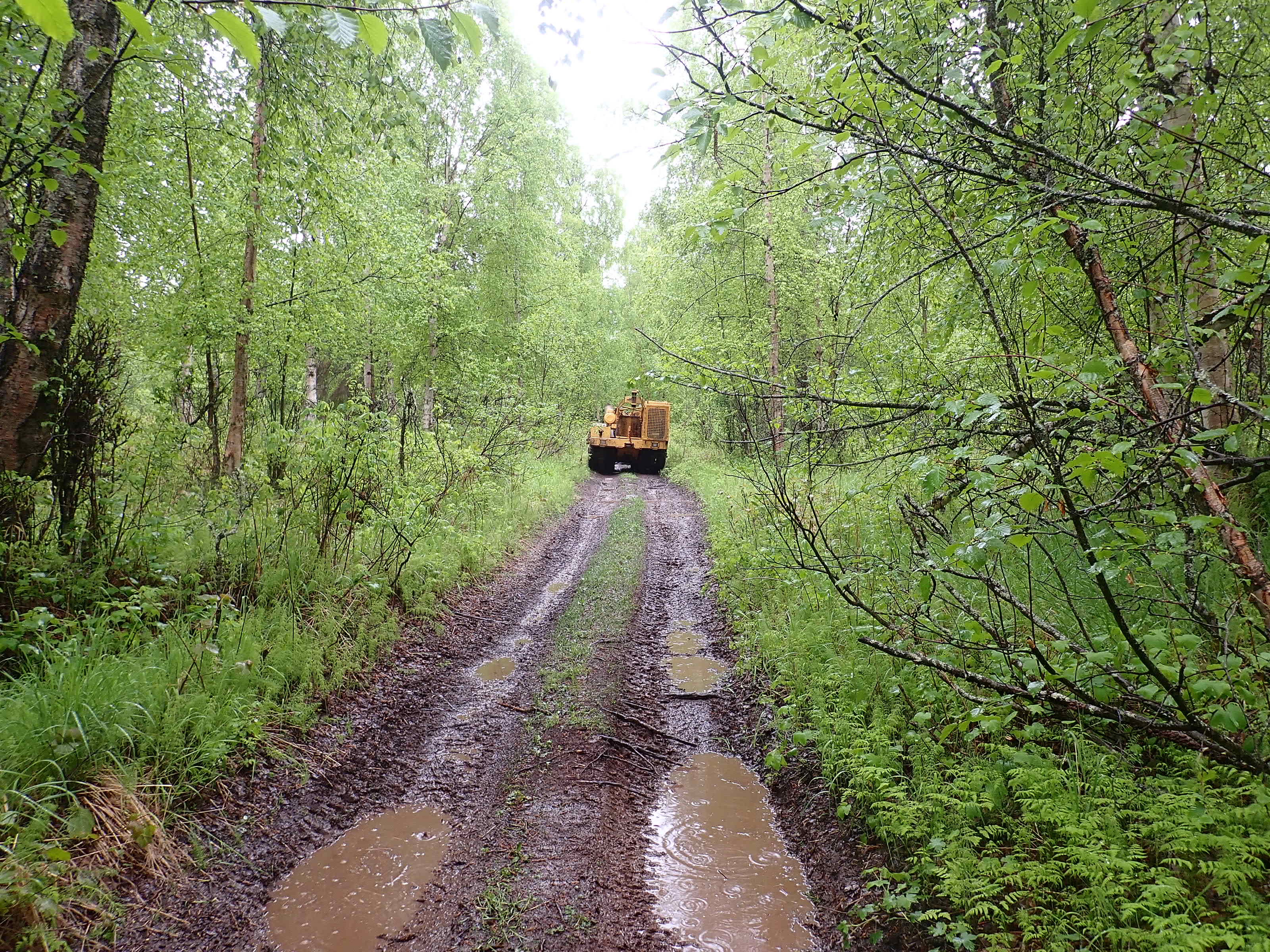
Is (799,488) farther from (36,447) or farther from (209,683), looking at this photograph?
(36,447)

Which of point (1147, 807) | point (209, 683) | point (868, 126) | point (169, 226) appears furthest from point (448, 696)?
point (169, 226)

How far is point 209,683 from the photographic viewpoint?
4137 millimetres

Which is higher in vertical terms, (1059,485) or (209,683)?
(1059,485)

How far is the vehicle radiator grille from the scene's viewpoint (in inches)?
827

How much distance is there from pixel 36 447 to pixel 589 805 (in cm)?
442

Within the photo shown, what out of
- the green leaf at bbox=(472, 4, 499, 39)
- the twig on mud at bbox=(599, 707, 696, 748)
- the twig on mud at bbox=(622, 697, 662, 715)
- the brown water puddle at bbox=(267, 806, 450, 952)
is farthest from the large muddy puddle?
the green leaf at bbox=(472, 4, 499, 39)

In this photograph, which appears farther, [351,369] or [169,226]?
[351,369]

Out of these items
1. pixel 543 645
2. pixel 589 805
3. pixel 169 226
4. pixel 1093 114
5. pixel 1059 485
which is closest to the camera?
pixel 1059 485

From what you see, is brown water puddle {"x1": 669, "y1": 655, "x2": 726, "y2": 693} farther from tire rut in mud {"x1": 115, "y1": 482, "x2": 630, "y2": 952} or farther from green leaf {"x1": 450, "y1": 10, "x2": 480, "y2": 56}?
green leaf {"x1": 450, "y1": 10, "x2": 480, "y2": 56}

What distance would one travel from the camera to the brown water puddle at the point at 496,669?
232 inches

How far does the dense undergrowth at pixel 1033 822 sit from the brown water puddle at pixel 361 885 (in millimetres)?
2186

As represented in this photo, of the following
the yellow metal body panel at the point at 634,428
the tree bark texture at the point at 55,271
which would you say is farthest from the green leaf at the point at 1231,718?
the yellow metal body panel at the point at 634,428

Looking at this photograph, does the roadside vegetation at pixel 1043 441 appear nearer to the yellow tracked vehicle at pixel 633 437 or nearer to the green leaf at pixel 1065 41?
the green leaf at pixel 1065 41

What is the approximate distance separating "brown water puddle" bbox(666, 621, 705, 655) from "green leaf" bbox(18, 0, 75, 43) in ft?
20.6
